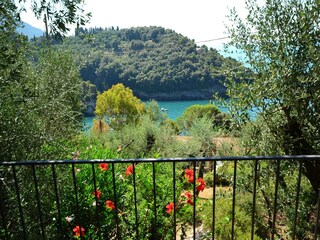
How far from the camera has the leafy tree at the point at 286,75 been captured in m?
3.56

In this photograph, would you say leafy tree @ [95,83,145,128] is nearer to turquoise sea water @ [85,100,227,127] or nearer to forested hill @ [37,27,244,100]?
forested hill @ [37,27,244,100]

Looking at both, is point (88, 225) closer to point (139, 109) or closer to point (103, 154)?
point (103, 154)

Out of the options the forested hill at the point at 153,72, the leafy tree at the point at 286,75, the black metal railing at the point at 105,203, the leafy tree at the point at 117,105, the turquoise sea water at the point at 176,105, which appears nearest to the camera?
the black metal railing at the point at 105,203

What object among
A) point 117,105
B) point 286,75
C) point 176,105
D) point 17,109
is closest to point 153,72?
point 176,105

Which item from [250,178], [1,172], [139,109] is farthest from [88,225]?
[139,109]

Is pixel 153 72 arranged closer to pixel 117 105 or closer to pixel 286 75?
pixel 117 105

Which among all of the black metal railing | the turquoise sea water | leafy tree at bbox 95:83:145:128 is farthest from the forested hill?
the black metal railing

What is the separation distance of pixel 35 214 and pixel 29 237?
9.6 inches

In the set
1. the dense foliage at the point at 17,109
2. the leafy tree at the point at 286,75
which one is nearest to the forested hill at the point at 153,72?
the leafy tree at the point at 286,75

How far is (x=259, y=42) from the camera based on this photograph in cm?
406

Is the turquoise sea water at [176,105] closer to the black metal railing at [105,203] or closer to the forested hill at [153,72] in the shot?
the forested hill at [153,72]

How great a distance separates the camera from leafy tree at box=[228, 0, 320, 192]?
3.56m

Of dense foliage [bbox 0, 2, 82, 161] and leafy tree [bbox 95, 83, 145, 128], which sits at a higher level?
dense foliage [bbox 0, 2, 82, 161]

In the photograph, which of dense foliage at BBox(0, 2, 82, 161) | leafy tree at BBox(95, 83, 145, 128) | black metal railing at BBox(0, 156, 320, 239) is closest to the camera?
dense foliage at BBox(0, 2, 82, 161)
